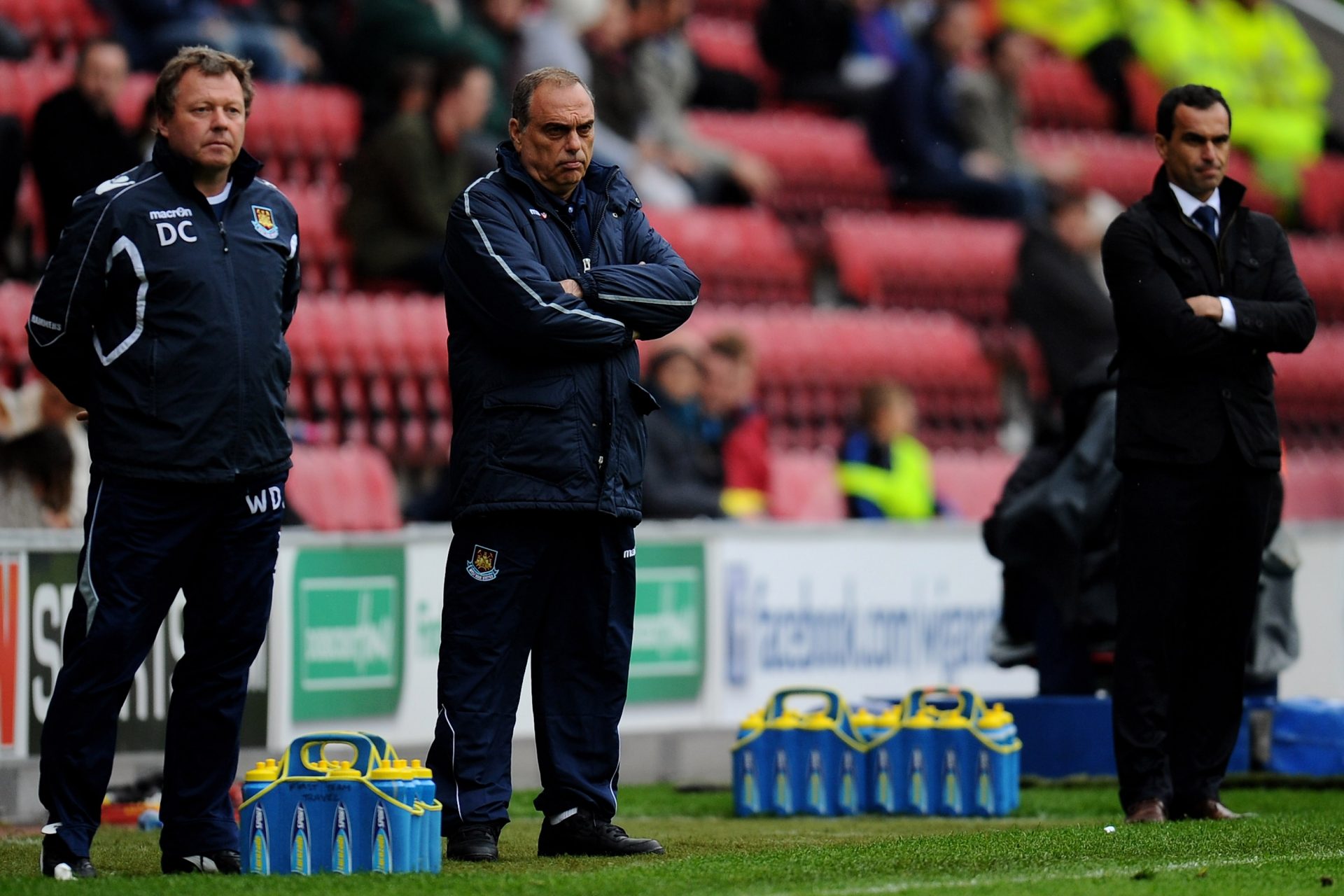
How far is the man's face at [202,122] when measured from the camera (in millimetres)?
5871

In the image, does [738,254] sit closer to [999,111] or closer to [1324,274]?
[999,111]

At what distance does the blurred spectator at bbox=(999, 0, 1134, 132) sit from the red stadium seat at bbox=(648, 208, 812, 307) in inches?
220

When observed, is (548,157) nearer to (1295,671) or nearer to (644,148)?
(1295,671)

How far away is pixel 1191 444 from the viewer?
7.14m

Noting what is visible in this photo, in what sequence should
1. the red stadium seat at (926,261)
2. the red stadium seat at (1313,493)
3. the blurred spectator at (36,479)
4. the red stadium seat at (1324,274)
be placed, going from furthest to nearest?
1. the red stadium seat at (1324,274)
2. the red stadium seat at (926,261)
3. the red stadium seat at (1313,493)
4. the blurred spectator at (36,479)

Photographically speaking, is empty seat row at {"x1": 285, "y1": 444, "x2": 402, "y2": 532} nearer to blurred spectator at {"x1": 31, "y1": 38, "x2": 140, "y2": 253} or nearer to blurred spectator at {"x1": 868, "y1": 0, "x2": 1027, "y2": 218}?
blurred spectator at {"x1": 31, "y1": 38, "x2": 140, "y2": 253}

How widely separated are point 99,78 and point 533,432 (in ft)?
21.0

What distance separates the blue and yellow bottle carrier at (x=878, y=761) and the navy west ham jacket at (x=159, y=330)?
9.74 ft

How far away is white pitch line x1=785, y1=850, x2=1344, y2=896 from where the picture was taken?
5.20 meters

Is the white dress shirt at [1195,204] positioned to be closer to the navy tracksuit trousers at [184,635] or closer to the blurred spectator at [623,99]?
the navy tracksuit trousers at [184,635]

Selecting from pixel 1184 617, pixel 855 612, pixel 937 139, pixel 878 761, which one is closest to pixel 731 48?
pixel 937 139

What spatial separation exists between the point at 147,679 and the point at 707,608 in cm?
319

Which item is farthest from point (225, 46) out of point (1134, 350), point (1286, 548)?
point (1134, 350)

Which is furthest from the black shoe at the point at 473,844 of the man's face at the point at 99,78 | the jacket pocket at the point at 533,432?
the man's face at the point at 99,78
